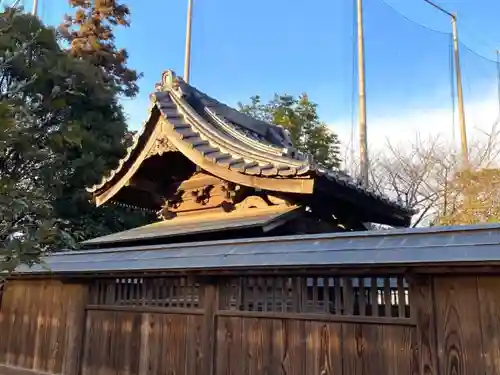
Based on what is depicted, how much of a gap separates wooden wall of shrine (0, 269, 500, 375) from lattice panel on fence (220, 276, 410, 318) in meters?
0.01

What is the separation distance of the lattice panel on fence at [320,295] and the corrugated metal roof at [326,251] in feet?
1.21

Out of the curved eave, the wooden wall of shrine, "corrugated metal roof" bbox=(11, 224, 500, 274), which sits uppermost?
the curved eave

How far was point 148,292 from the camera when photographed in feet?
19.1

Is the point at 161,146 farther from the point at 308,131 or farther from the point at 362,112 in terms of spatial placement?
the point at 308,131

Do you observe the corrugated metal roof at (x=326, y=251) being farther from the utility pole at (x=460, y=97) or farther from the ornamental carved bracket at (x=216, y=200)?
the utility pole at (x=460, y=97)

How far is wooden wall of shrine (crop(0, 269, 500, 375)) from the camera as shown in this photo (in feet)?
11.7

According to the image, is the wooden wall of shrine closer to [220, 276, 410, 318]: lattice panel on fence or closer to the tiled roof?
[220, 276, 410, 318]: lattice panel on fence

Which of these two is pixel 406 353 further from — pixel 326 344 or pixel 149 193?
pixel 149 193

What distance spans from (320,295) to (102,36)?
62.3ft

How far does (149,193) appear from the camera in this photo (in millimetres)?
8359

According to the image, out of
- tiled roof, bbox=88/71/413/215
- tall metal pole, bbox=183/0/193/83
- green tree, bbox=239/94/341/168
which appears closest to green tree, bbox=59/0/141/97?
tall metal pole, bbox=183/0/193/83

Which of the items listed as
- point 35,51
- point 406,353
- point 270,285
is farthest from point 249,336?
point 35,51

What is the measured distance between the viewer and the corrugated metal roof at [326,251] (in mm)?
3330

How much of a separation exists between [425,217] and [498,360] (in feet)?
58.1
